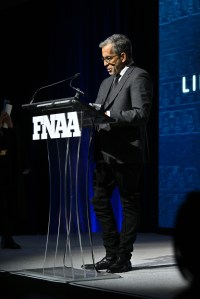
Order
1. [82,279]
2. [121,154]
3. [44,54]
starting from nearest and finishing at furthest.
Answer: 1. [82,279]
2. [121,154]
3. [44,54]

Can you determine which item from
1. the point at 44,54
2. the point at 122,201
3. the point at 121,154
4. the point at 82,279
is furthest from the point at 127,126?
the point at 44,54

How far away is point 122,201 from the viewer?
349 cm

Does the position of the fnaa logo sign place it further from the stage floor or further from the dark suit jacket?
the stage floor

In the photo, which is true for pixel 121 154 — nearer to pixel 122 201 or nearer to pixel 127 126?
pixel 127 126

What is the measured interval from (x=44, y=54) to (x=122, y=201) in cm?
462

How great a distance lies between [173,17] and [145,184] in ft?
5.95

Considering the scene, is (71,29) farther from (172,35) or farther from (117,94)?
(117,94)

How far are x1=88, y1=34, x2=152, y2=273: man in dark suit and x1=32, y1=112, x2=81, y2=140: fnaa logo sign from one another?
33 cm

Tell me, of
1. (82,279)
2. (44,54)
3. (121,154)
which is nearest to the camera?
(82,279)

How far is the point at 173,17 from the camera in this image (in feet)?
20.7

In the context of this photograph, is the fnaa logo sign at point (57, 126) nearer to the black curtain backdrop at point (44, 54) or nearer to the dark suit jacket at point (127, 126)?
the dark suit jacket at point (127, 126)

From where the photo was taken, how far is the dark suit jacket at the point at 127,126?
3426 millimetres

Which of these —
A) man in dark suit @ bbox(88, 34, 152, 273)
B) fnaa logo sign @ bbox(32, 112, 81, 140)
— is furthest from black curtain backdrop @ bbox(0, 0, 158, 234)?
fnaa logo sign @ bbox(32, 112, 81, 140)

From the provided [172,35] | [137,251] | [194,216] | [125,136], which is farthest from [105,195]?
[172,35]
